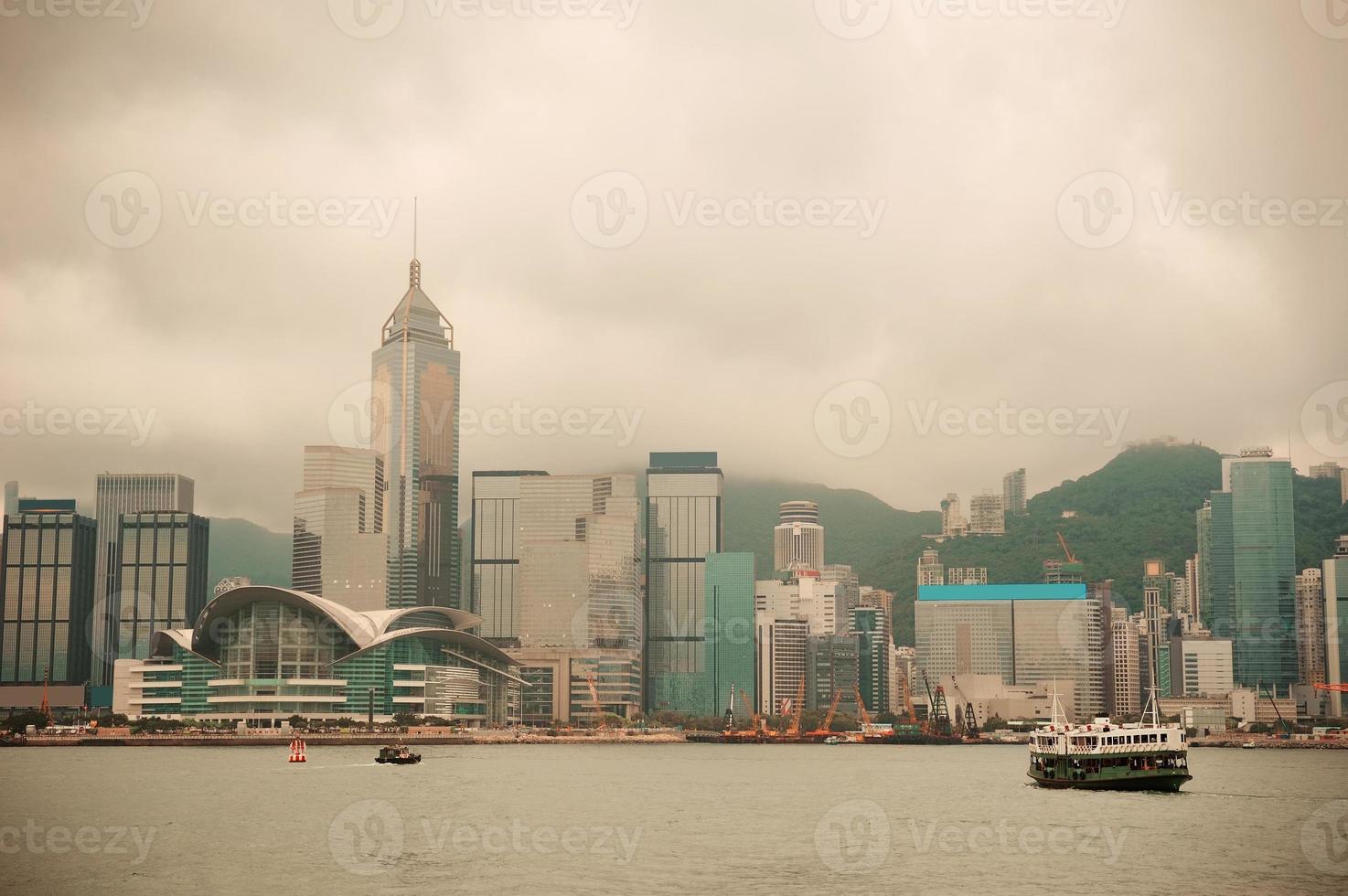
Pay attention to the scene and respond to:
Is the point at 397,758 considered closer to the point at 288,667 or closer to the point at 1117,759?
Answer: the point at 1117,759

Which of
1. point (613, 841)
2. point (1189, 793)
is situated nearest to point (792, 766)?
point (1189, 793)

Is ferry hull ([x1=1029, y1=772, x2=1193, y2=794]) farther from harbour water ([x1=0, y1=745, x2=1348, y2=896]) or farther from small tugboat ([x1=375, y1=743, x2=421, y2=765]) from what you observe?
small tugboat ([x1=375, y1=743, x2=421, y2=765])

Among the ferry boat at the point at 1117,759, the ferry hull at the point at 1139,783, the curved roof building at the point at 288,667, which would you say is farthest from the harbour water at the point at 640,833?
the curved roof building at the point at 288,667

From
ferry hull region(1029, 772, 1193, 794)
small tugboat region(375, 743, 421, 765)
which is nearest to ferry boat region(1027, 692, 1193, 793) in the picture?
ferry hull region(1029, 772, 1193, 794)

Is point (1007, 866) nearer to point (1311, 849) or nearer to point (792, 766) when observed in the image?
point (1311, 849)

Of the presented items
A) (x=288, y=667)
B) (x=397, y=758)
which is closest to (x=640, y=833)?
(x=397, y=758)

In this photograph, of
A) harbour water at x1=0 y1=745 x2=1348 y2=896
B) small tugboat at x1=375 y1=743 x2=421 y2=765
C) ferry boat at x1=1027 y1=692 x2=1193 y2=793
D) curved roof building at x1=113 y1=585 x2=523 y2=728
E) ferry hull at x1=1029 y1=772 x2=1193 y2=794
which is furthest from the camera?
curved roof building at x1=113 y1=585 x2=523 y2=728

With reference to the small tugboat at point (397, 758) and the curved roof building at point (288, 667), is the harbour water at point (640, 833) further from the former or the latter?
the curved roof building at point (288, 667)
